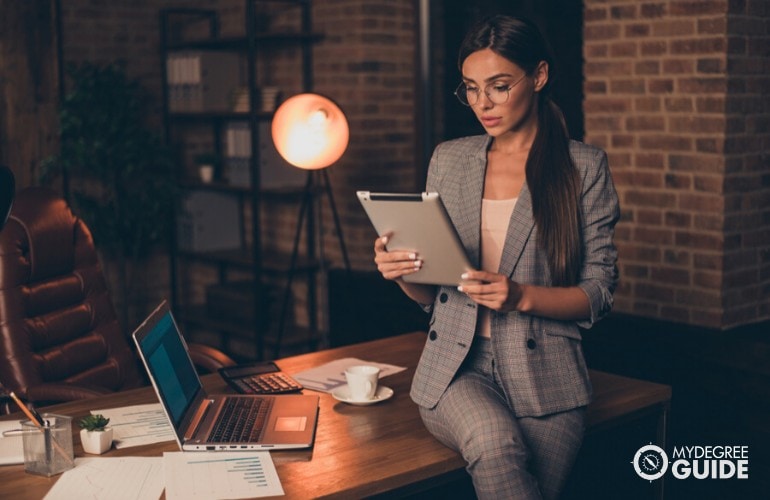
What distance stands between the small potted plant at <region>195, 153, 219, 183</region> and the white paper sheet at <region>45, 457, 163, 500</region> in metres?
3.71

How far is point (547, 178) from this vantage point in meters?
2.09

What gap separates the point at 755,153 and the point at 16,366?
2.59 m

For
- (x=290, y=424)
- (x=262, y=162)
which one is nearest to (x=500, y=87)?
(x=290, y=424)

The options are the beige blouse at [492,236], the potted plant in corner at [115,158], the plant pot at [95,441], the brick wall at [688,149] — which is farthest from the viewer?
the potted plant in corner at [115,158]

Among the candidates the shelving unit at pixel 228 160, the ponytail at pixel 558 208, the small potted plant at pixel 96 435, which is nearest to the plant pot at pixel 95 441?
the small potted plant at pixel 96 435

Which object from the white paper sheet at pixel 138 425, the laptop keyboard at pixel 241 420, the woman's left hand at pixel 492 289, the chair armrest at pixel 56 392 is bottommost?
the chair armrest at pixel 56 392

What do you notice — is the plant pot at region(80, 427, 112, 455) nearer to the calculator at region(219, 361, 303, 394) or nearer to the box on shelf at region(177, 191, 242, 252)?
the calculator at region(219, 361, 303, 394)

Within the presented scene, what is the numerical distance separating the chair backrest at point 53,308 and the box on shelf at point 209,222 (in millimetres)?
2295

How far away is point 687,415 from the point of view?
3270mm

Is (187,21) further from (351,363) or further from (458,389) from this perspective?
(458,389)

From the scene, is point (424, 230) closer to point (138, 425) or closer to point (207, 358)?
point (138, 425)

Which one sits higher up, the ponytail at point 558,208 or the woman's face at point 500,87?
the woman's face at point 500,87

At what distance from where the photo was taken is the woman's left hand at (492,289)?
1.96 m

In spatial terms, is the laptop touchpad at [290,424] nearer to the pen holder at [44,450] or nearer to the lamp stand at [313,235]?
the pen holder at [44,450]
